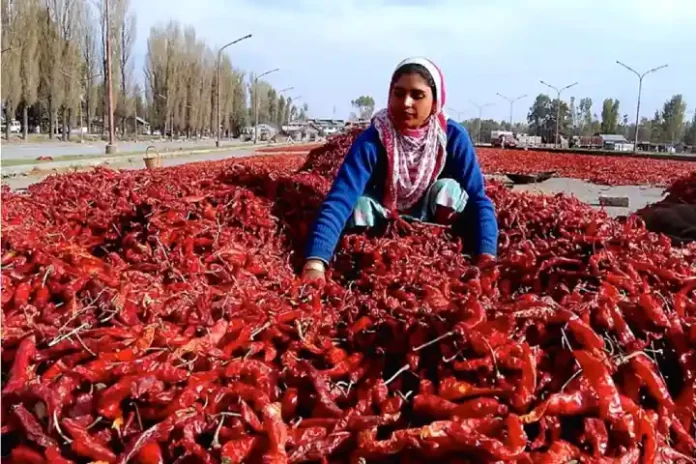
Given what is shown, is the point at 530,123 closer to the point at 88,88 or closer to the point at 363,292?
the point at 88,88

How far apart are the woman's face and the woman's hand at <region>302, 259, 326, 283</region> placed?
117cm

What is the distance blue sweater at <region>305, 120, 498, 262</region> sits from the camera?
3.86 m

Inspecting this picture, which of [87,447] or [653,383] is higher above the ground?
[653,383]

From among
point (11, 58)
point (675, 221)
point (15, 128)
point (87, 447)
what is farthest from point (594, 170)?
point (15, 128)

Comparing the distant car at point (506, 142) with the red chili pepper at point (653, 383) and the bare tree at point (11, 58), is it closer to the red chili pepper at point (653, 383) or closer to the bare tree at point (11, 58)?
the bare tree at point (11, 58)

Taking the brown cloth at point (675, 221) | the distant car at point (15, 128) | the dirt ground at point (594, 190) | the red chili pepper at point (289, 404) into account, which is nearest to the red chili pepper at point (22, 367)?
the red chili pepper at point (289, 404)

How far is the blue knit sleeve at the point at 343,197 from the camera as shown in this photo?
3.79 meters

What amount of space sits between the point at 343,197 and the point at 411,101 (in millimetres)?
747

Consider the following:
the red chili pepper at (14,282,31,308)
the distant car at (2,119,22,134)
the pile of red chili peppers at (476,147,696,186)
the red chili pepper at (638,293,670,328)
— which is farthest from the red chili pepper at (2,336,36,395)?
the distant car at (2,119,22,134)

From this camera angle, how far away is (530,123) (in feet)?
348

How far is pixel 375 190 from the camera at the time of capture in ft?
14.8

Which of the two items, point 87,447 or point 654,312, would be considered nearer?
point 87,447

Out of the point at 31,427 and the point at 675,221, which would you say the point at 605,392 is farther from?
the point at 675,221

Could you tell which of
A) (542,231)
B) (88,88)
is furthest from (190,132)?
(542,231)
